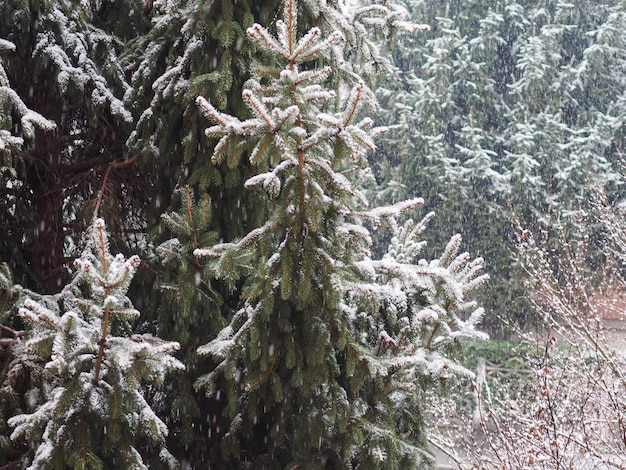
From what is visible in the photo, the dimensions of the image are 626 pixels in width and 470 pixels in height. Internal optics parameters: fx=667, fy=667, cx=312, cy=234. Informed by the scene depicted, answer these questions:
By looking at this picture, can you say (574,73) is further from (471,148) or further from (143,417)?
(143,417)

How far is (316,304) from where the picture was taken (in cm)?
284

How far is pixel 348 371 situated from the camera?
2873mm

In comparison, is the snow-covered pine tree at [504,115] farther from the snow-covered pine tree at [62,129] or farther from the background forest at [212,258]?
the snow-covered pine tree at [62,129]

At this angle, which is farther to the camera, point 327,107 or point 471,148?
point 471,148

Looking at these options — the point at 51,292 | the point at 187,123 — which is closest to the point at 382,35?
the point at 187,123

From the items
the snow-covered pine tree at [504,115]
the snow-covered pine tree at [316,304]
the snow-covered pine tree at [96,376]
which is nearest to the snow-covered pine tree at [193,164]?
the snow-covered pine tree at [316,304]

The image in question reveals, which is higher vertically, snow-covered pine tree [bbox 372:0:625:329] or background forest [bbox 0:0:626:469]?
background forest [bbox 0:0:626:469]

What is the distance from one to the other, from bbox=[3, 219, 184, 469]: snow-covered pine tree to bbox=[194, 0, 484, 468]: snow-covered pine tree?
0.50 metres

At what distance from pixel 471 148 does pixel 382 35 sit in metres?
10.5

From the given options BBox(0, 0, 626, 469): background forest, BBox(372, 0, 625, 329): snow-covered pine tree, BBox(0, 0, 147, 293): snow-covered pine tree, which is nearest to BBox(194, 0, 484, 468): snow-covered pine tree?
BBox(0, 0, 626, 469): background forest

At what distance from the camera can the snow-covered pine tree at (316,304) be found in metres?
2.48

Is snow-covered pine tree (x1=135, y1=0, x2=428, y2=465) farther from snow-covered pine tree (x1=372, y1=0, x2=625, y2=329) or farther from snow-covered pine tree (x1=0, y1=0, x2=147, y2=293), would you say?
snow-covered pine tree (x1=372, y1=0, x2=625, y2=329)

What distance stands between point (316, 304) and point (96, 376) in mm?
926

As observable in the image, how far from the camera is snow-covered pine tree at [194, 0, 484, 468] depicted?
97.7 inches
